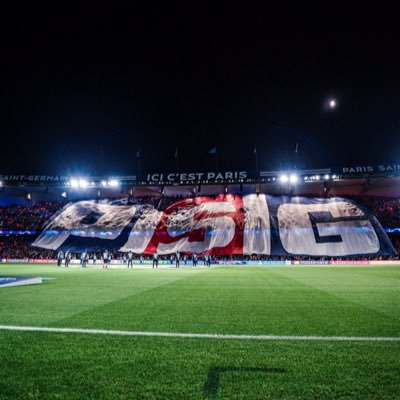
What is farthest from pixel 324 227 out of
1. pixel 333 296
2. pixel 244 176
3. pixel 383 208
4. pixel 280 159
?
pixel 333 296

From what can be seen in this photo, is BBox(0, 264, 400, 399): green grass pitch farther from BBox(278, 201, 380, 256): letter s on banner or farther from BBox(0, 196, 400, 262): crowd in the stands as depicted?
BBox(278, 201, 380, 256): letter s on banner

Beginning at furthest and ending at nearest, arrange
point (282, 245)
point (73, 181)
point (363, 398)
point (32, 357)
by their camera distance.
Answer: point (73, 181)
point (282, 245)
point (32, 357)
point (363, 398)

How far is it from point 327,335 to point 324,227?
44657 millimetres

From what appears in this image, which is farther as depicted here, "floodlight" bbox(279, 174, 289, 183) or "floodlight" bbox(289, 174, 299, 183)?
"floodlight" bbox(279, 174, 289, 183)

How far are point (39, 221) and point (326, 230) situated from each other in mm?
46304

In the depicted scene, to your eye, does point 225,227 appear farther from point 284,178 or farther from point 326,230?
point 326,230

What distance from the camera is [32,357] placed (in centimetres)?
401

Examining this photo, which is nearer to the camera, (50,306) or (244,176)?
(50,306)

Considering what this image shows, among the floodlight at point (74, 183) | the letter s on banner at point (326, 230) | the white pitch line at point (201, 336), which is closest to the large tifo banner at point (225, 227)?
the letter s on banner at point (326, 230)

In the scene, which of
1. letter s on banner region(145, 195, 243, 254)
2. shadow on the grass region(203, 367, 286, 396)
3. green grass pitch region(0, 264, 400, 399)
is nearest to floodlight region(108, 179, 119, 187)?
letter s on banner region(145, 195, 243, 254)

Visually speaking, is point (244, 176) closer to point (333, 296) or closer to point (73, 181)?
point (73, 181)

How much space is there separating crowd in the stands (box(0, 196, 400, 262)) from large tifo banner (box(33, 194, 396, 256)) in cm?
105

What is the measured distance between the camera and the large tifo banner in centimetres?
4438

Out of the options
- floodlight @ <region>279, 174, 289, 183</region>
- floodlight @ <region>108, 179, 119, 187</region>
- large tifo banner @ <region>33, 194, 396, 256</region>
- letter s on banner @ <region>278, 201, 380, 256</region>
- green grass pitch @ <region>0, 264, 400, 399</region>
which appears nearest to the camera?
green grass pitch @ <region>0, 264, 400, 399</region>
